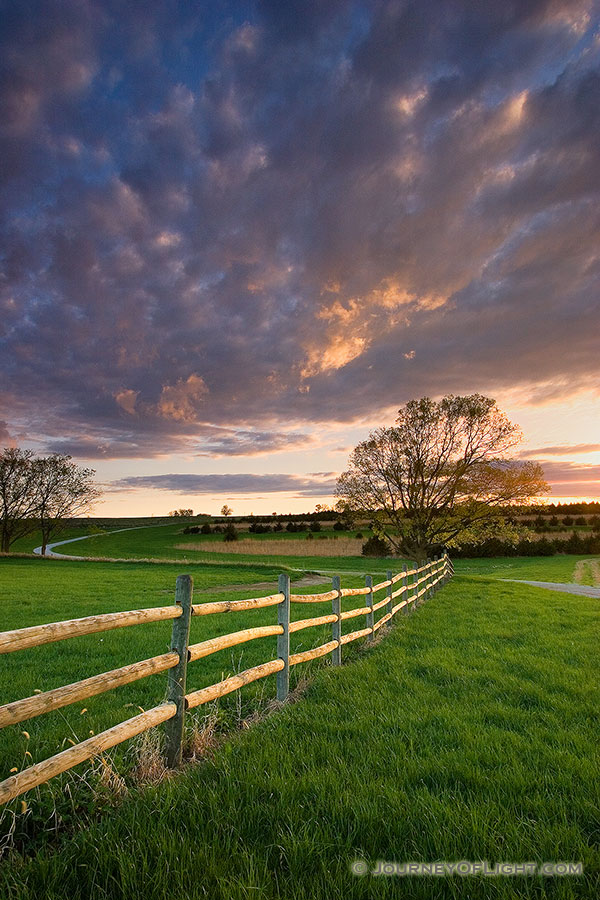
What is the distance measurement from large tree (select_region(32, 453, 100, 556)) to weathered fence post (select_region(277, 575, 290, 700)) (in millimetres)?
55537

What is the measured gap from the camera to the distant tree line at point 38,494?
173 ft

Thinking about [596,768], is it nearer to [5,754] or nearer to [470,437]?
[5,754]

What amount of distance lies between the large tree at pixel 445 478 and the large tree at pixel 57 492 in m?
42.2

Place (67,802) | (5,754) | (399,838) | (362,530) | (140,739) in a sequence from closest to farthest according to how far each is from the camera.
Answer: (399,838)
(67,802)
(140,739)
(5,754)
(362,530)

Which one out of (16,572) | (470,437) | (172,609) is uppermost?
(470,437)

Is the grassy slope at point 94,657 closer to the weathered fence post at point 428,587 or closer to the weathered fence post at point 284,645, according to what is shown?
the weathered fence post at point 284,645

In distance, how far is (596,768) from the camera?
13.0ft

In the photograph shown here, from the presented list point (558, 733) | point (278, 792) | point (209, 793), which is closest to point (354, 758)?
point (278, 792)

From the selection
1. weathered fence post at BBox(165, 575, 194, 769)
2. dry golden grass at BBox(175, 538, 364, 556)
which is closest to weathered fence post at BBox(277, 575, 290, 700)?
weathered fence post at BBox(165, 575, 194, 769)

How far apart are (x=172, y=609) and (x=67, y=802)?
1.54 meters

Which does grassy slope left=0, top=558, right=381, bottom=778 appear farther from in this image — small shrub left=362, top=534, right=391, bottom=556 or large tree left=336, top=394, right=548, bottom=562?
small shrub left=362, top=534, right=391, bottom=556

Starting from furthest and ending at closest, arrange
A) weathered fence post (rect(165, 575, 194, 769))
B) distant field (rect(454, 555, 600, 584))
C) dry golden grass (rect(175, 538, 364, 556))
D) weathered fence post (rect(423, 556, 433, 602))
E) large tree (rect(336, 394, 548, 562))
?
dry golden grass (rect(175, 538, 364, 556)), distant field (rect(454, 555, 600, 584)), large tree (rect(336, 394, 548, 562)), weathered fence post (rect(423, 556, 433, 602)), weathered fence post (rect(165, 575, 194, 769))

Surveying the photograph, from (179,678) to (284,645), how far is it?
6.88ft

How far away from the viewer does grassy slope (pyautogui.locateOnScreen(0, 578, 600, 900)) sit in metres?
2.59
